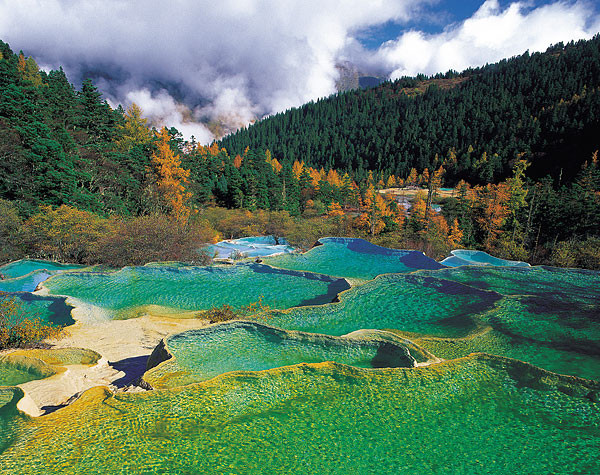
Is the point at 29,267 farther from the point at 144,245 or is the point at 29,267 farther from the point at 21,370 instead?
the point at 21,370

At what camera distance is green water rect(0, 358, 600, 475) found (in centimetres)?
334

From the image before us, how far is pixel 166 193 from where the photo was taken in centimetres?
2328

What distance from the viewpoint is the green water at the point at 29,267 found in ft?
40.7

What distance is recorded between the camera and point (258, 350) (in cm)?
612

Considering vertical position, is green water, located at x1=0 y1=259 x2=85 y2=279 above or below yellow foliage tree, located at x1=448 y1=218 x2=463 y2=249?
below

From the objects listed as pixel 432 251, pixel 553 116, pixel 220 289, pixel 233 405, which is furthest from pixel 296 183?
pixel 553 116

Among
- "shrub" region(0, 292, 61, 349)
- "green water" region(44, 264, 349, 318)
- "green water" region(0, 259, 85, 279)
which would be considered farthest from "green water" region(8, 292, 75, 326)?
"green water" region(0, 259, 85, 279)

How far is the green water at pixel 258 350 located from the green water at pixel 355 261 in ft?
22.7

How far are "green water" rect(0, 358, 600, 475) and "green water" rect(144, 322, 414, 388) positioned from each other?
0.86 m

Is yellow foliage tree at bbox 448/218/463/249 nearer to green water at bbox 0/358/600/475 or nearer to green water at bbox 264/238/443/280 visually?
green water at bbox 264/238/443/280

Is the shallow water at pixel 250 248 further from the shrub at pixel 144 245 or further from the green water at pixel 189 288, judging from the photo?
the green water at pixel 189 288

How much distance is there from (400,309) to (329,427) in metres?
5.70

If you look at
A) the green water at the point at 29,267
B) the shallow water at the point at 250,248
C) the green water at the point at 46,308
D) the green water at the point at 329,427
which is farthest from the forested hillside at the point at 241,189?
the green water at the point at 329,427

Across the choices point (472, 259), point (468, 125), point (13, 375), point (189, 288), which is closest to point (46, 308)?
point (189, 288)
